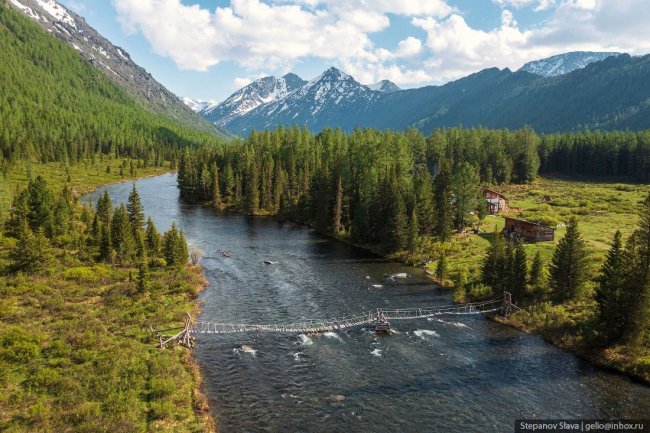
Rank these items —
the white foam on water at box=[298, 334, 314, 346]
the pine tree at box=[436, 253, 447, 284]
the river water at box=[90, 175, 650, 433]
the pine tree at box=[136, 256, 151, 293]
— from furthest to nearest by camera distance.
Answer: the pine tree at box=[436, 253, 447, 284] < the pine tree at box=[136, 256, 151, 293] < the white foam on water at box=[298, 334, 314, 346] < the river water at box=[90, 175, 650, 433]

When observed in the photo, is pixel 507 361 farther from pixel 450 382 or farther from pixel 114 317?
pixel 114 317

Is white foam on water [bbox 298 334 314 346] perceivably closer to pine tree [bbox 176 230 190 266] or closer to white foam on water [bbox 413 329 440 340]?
white foam on water [bbox 413 329 440 340]

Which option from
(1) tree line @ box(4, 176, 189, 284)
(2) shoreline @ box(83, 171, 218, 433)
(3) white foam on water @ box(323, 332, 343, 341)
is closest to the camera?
(2) shoreline @ box(83, 171, 218, 433)

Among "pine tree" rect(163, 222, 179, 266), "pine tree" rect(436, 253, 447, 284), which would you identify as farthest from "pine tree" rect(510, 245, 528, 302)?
"pine tree" rect(163, 222, 179, 266)

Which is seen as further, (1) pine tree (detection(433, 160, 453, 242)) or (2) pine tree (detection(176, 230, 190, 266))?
(1) pine tree (detection(433, 160, 453, 242))

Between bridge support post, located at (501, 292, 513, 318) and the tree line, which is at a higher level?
the tree line

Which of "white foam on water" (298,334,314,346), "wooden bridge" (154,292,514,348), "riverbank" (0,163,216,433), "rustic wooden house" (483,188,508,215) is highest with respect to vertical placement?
"rustic wooden house" (483,188,508,215)
